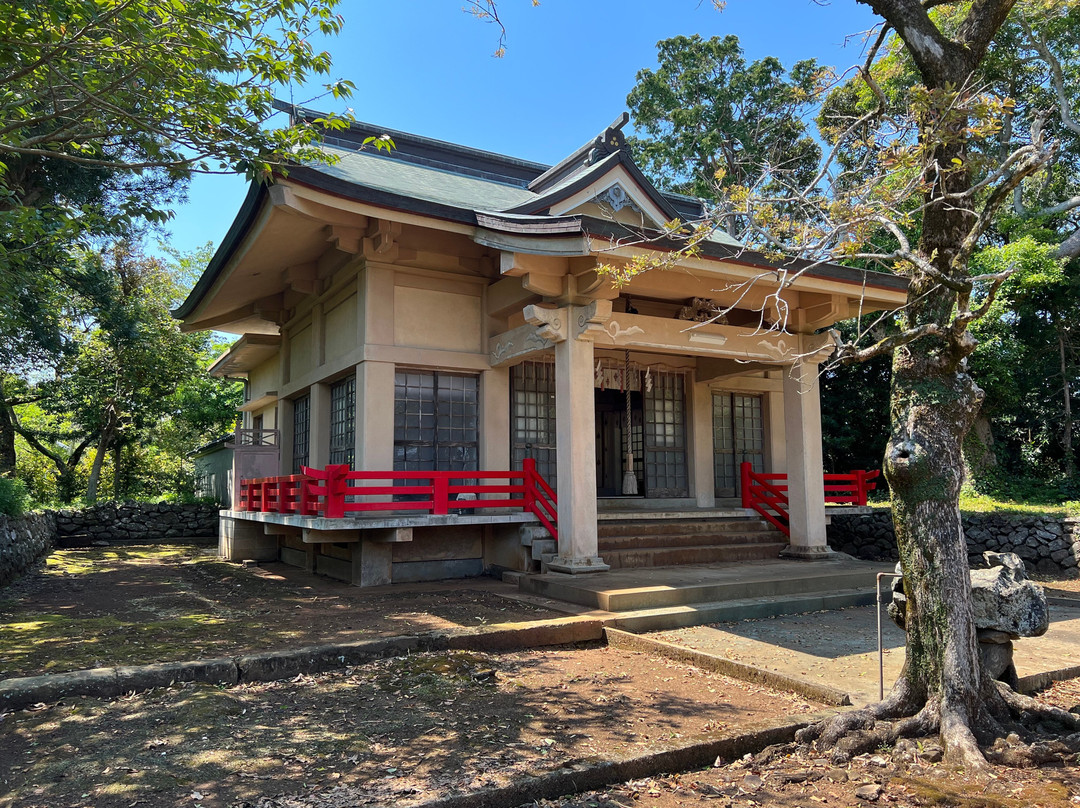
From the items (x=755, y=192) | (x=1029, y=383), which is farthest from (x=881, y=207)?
(x=1029, y=383)

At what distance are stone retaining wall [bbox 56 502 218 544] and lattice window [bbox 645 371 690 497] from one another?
14.5 meters

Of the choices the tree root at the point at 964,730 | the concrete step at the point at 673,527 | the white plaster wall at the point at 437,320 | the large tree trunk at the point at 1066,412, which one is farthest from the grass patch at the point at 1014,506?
the tree root at the point at 964,730

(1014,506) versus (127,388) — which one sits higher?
(127,388)

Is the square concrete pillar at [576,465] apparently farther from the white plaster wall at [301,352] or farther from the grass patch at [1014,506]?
the grass patch at [1014,506]

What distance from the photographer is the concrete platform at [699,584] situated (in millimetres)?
7617

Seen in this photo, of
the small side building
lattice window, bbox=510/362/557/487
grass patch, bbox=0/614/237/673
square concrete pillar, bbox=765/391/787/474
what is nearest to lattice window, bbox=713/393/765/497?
square concrete pillar, bbox=765/391/787/474

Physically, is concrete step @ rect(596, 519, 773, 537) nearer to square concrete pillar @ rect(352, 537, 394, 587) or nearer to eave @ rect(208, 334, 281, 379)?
square concrete pillar @ rect(352, 537, 394, 587)

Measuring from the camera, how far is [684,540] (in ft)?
35.0

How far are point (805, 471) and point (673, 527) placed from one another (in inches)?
85.6

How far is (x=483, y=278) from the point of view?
10.9 metres

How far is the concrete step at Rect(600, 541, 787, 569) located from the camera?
9812 mm

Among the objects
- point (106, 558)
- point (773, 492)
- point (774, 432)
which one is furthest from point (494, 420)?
point (106, 558)

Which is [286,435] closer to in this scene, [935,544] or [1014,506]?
[935,544]

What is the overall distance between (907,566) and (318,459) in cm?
908
